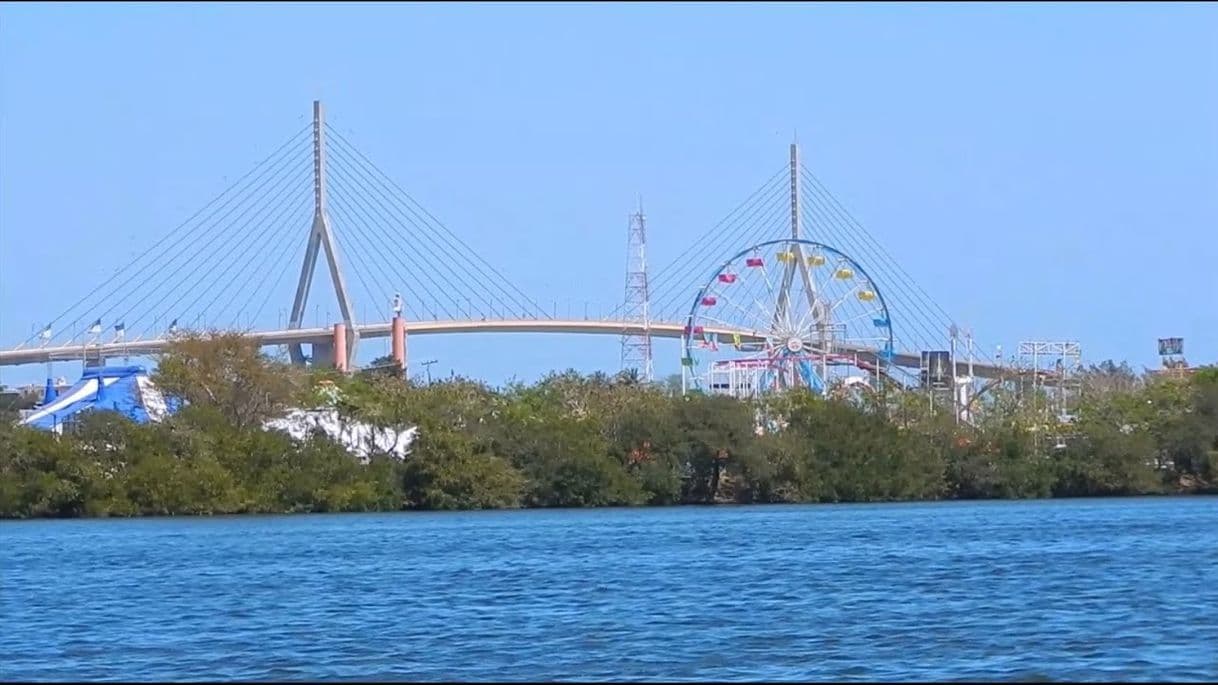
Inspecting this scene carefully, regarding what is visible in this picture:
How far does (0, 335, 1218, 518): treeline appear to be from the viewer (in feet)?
214

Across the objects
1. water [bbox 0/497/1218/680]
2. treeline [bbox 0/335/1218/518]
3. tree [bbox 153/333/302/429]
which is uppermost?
tree [bbox 153/333/302/429]

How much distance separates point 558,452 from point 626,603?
4101 cm

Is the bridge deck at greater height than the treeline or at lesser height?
greater

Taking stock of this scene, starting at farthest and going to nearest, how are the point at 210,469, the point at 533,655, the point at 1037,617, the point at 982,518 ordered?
1. the point at 210,469
2. the point at 982,518
3. the point at 1037,617
4. the point at 533,655

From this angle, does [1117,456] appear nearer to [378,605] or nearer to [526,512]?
[526,512]

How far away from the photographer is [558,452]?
71.5 m

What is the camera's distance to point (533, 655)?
24547mm

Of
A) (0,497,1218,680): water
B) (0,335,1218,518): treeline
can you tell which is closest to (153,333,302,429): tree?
(0,335,1218,518): treeline

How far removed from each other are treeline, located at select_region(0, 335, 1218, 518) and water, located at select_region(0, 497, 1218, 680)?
40.6 ft

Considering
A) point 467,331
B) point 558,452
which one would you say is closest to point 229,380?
point 558,452

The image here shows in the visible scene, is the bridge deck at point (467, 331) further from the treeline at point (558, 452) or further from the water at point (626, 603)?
the water at point (626, 603)

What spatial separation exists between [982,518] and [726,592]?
84.7ft

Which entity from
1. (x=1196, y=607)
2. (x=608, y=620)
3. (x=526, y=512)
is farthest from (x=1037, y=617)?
(x=526, y=512)

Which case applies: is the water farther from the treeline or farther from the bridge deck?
the bridge deck
